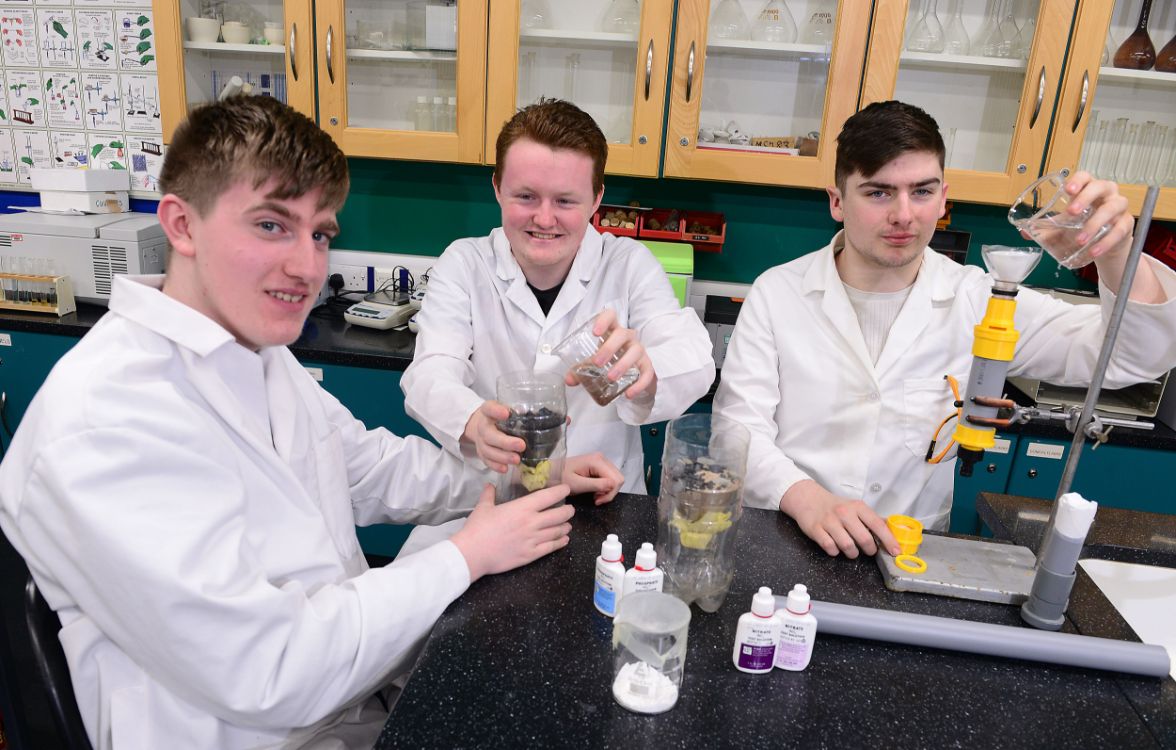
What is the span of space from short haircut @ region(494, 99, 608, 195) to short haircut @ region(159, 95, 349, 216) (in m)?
0.66

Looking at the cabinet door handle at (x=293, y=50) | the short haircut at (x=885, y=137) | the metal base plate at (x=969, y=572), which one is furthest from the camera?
the cabinet door handle at (x=293, y=50)

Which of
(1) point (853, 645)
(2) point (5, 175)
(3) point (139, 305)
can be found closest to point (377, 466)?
(3) point (139, 305)

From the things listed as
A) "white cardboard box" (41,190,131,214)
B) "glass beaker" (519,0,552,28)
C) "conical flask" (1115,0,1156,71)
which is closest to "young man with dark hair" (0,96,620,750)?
"glass beaker" (519,0,552,28)

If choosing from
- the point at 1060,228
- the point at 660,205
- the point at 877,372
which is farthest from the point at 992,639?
the point at 660,205

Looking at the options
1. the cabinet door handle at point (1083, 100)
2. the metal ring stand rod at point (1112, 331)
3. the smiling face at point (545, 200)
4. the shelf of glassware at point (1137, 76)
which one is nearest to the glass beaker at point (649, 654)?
the metal ring stand rod at point (1112, 331)

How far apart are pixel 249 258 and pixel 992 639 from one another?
42.2 inches

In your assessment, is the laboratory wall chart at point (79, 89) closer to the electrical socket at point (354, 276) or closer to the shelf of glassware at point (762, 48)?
the electrical socket at point (354, 276)

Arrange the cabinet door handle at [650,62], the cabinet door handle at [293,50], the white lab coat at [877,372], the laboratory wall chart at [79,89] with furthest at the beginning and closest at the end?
the laboratory wall chart at [79,89], the cabinet door handle at [293,50], the cabinet door handle at [650,62], the white lab coat at [877,372]

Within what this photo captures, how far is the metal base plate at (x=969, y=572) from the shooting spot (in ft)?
3.59

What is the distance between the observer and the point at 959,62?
7.91 ft

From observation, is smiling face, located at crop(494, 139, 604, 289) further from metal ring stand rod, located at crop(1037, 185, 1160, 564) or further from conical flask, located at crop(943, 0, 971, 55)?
conical flask, located at crop(943, 0, 971, 55)

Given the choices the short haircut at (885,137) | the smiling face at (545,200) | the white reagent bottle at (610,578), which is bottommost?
the white reagent bottle at (610,578)

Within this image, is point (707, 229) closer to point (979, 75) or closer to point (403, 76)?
point (979, 75)

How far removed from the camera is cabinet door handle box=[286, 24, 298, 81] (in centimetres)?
245
